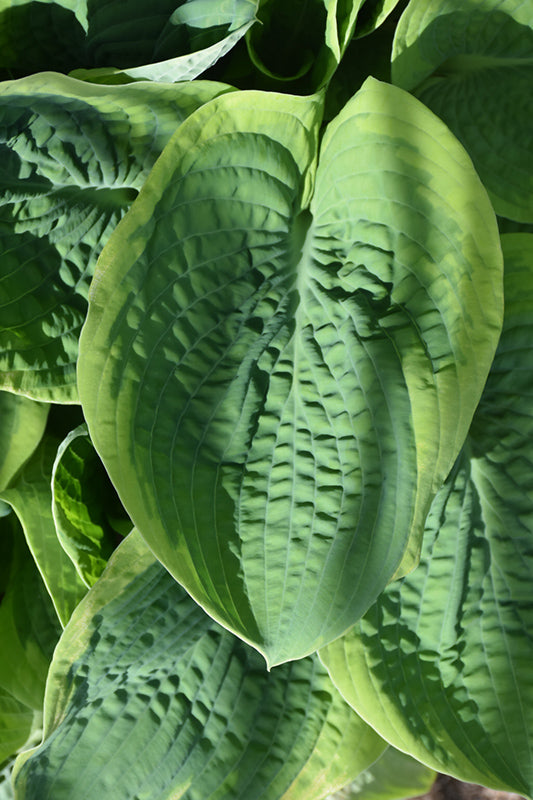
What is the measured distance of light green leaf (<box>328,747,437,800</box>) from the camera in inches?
34.8

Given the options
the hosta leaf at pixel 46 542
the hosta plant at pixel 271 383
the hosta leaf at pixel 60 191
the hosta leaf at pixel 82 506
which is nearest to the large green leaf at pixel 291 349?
the hosta plant at pixel 271 383

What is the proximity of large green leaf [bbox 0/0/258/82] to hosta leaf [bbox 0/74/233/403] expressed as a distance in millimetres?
73

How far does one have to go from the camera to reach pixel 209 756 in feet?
2.27

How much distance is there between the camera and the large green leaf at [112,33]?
655 millimetres

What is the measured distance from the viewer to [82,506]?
0.77 metres

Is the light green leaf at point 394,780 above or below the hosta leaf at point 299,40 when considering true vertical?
below

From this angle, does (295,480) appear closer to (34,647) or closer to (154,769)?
(154,769)

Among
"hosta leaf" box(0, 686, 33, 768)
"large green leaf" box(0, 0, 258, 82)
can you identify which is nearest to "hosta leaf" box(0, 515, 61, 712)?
"hosta leaf" box(0, 686, 33, 768)

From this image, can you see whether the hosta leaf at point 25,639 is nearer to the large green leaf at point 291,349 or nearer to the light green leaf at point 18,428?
the light green leaf at point 18,428

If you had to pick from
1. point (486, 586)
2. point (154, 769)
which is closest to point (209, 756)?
point (154, 769)

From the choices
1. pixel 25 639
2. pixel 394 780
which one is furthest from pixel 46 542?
pixel 394 780

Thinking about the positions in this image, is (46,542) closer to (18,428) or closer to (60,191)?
(18,428)

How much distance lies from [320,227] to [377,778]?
71 cm

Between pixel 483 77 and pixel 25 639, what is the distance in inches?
32.5
